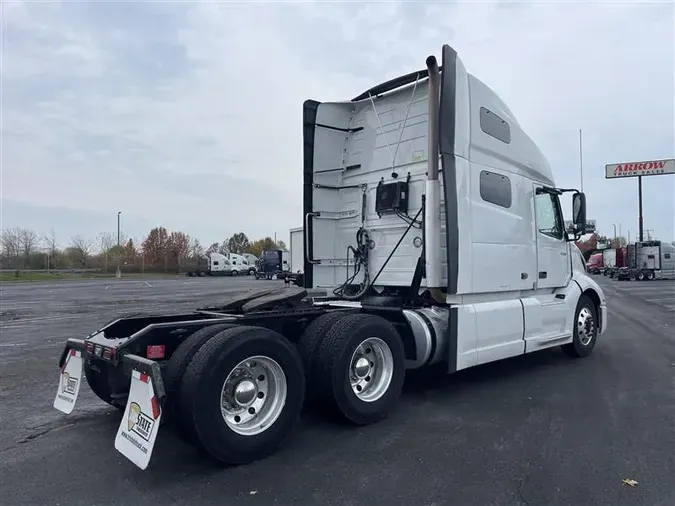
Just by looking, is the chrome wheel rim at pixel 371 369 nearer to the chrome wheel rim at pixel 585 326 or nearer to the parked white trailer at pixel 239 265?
the chrome wheel rim at pixel 585 326

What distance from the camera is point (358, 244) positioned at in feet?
24.0

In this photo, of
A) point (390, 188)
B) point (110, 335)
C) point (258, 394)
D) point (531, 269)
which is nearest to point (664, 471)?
point (258, 394)

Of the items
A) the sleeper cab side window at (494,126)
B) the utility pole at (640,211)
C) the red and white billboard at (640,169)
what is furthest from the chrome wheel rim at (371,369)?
the red and white billboard at (640,169)

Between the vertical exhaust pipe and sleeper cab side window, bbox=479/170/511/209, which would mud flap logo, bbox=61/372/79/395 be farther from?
sleeper cab side window, bbox=479/170/511/209

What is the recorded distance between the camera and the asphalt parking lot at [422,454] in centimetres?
365

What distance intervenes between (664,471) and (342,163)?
5333 mm

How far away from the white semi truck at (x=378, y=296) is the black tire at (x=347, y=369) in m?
0.02

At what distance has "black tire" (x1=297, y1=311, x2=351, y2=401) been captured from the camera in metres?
4.98

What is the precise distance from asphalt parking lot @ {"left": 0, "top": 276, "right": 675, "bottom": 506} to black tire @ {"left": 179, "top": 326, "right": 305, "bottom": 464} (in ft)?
0.53

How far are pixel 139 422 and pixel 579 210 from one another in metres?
6.72

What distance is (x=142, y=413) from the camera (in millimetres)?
3873

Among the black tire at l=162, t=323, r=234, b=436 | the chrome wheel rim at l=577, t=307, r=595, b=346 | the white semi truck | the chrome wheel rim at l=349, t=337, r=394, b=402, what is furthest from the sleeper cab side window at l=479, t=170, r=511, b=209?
the black tire at l=162, t=323, r=234, b=436

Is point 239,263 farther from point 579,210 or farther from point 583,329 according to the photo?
point 579,210

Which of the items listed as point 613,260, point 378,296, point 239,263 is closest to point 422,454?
point 378,296
